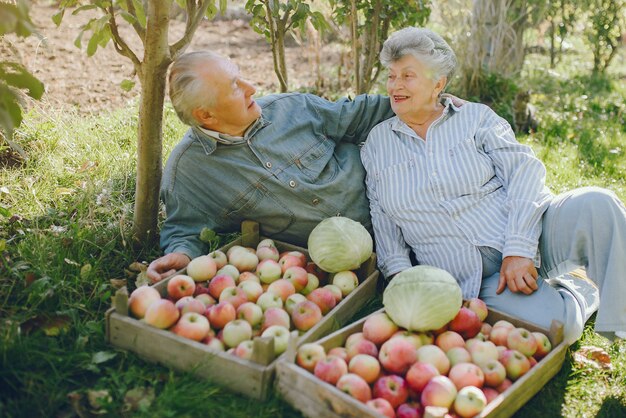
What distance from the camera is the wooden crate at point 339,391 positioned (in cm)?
229

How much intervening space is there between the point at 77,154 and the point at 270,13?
180 cm

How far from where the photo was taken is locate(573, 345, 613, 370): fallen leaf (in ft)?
9.93

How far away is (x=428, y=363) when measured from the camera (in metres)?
2.49

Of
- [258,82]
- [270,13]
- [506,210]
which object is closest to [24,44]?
[258,82]

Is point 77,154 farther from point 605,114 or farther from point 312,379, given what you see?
point 605,114

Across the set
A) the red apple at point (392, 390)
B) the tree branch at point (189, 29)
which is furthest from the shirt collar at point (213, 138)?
the red apple at point (392, 390)

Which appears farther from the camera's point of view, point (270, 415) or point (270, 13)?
point (270, 13)

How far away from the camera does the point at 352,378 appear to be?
7.76ft

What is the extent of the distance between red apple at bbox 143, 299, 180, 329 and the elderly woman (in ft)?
3.99

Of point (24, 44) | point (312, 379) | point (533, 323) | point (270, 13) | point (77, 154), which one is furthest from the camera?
point (24, 44)

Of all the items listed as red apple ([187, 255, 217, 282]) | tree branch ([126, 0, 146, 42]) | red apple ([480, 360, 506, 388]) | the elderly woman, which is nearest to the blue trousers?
the elderly woman

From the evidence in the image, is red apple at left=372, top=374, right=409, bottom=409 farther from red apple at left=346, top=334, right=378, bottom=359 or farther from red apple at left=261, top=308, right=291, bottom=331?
red apple at left=261, top=308, right=291, bottom=331

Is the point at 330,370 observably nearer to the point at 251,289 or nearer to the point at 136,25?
the point at 251,289

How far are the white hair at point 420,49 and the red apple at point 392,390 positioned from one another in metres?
1.67
